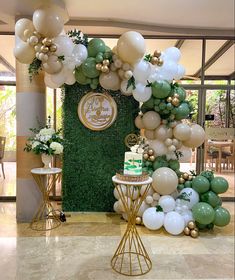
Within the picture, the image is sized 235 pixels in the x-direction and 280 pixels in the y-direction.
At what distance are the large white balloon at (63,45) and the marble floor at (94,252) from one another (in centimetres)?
226

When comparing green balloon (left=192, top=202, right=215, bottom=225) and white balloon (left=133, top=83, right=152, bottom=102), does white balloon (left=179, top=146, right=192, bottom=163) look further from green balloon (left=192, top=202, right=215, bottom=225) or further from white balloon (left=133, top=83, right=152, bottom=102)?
white balloon (left=133, top=83, right=152, bottom=102)

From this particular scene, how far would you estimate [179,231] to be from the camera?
11.8 feet

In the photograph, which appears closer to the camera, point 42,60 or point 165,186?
point 42,60

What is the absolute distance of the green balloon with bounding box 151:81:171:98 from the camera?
11.9 feet

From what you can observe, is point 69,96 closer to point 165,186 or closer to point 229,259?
point 165,186

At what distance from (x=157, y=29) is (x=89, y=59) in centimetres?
161

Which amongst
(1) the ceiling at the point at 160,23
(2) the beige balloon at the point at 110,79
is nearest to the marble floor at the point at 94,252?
(2) the beige balloon at the point at 110,79

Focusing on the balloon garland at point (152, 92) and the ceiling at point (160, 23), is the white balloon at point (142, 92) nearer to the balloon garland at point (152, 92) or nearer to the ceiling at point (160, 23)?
the balloon garland at point (152, 92)

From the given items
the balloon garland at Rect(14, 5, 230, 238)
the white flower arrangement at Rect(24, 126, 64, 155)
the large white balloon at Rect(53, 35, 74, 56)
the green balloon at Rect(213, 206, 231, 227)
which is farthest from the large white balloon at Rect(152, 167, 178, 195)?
the large white balloon at Rect(53, 35, 74, 56)

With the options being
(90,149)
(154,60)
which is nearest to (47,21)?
(154,60)

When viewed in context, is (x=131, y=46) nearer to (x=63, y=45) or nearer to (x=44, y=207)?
(x=63, y=45)

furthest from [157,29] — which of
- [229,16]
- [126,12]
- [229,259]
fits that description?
[229,259]

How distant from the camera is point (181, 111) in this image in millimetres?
3770

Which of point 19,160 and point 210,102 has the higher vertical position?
point 210,102
